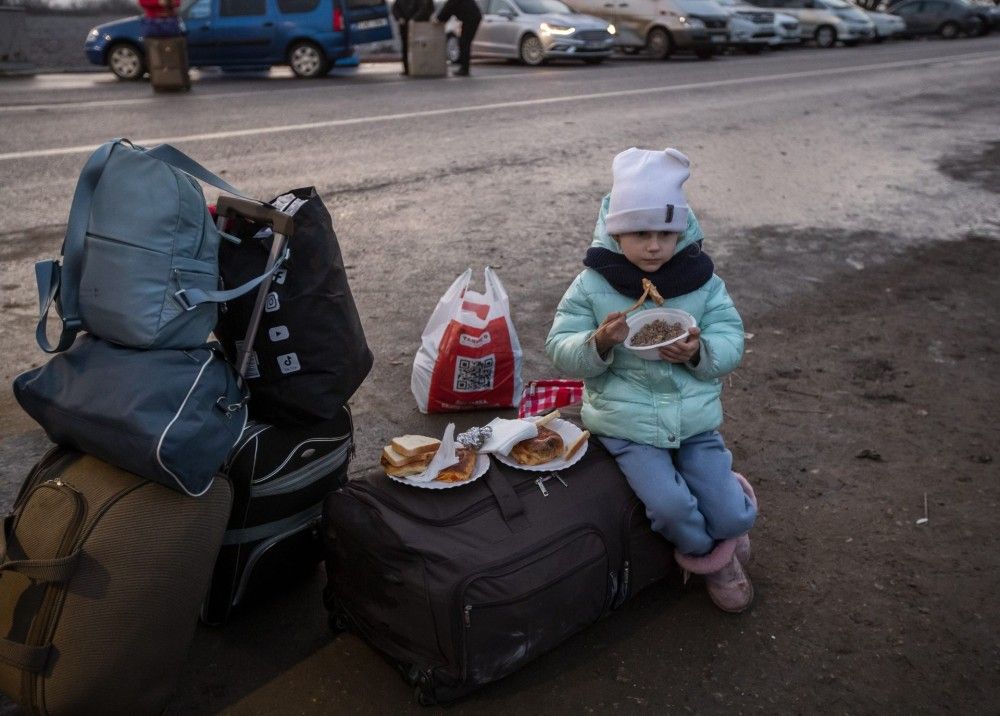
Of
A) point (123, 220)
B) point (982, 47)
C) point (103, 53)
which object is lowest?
point (982, 47)

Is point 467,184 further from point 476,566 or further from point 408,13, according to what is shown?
point 408,13

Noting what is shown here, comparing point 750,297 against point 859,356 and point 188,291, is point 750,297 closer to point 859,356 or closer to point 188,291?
point 859,356

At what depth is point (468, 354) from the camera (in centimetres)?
393

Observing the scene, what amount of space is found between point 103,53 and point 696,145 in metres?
10.4

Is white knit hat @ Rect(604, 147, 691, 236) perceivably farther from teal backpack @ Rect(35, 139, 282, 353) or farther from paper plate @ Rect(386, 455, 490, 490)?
teal backpack @ Rect(35, 139, 282, 353)

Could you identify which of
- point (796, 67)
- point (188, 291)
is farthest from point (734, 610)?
point (796, 67)

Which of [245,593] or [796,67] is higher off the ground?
[245,593]

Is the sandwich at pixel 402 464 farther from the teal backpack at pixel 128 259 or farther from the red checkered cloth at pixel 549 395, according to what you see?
the red checkered cloth at pixel 549 395

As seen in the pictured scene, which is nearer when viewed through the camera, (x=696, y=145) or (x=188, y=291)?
(x=188, y=291)

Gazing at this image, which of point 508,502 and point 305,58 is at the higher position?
point 508,502

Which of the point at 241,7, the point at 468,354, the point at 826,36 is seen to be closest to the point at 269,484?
the point at 468,354

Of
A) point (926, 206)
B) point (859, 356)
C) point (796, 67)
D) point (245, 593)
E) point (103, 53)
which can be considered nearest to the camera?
point (245, 593)

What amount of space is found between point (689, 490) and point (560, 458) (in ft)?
1.31

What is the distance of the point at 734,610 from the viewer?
2928 mm
